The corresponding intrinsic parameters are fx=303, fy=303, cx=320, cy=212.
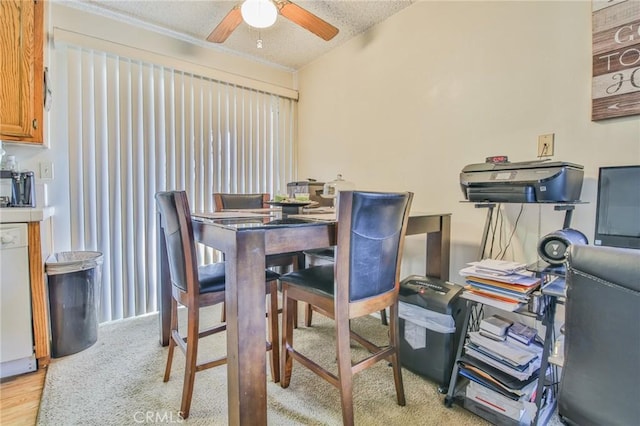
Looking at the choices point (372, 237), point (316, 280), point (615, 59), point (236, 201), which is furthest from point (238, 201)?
point (615, 59)

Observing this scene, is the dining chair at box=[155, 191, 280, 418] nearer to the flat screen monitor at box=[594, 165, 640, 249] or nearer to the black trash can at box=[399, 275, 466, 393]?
the black trash can at box=[399, 275, 466, 393]

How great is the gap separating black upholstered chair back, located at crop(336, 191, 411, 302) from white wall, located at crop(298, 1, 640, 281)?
93cm

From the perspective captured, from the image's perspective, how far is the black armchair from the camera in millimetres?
615

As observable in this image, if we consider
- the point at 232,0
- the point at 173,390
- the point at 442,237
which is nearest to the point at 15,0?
the point at 232,0

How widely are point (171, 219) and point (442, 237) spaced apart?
5.26 feet

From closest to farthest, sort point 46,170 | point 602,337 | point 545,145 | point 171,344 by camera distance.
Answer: point 602,337 < point 171,344 < point 545,145 < point 46,170

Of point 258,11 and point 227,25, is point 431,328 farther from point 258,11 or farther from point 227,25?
point 227,25

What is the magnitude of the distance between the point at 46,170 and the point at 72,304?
3.34 feet

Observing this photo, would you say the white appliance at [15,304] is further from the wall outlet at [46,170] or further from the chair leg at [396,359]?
the chair leg at [396,359]

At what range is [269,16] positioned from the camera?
1.83 m

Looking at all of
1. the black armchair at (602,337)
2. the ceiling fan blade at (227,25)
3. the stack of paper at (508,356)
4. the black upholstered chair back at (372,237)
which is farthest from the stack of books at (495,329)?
the ceiling fan blade at (227,25)

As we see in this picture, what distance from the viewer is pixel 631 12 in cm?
139

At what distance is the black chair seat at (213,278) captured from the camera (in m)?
1.44

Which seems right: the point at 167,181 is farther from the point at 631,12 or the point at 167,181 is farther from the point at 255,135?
the point at 631,12
